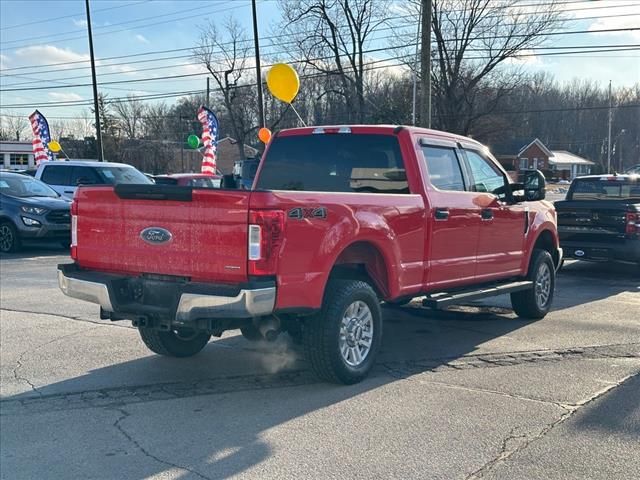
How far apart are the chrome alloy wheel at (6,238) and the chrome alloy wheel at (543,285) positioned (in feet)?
37.4

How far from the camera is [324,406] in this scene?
512cm

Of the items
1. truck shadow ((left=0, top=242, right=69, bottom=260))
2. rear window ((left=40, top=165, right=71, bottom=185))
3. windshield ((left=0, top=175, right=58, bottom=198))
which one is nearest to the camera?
truck shadow ((left=0, top=242, right=69, bottom=260))

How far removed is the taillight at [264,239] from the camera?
4.68 metres

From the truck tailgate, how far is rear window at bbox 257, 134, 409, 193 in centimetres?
182

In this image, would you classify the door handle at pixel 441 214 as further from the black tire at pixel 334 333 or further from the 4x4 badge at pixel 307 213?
the 4x4 badge at pixel 307 213

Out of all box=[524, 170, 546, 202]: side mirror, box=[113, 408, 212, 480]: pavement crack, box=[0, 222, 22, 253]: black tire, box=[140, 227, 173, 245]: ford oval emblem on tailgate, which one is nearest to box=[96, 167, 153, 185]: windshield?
box=[0, 222, 22, 253]: black tire

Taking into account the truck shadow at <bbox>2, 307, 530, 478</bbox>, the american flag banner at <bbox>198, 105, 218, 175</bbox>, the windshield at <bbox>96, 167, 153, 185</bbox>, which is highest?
the american flag banner at <bbox>198, 105, 218, 175</bbox>

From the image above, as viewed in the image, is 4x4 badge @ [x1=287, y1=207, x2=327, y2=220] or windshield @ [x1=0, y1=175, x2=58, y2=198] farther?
windshield @ [x1=0, y1=175, x2=58, y2=198]

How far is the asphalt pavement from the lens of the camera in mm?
4082

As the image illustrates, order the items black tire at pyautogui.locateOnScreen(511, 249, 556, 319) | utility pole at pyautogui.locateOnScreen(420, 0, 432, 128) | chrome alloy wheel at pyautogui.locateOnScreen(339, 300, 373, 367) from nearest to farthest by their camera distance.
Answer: chrome alloy wheel at pyautogui.locateOnScreen(339, 300, 373, 367), black tire at pyautogui.locateOnScreen(511, 249, 556, 319), utility pole at pyautogui.locateOnScreen(420, 0, 432, 128)

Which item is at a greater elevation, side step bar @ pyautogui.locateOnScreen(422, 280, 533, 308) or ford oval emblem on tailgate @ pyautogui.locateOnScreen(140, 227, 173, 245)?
ford oval emblem on tailgate @ pyautogui.locateOnScreen(140, 227, 173, 245)

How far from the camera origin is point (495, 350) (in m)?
6.86

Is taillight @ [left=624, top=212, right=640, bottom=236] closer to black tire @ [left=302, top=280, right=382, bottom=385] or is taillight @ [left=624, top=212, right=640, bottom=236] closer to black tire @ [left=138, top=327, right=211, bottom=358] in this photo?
black tire @ [left=302, top=280, right=382, bottom=385]

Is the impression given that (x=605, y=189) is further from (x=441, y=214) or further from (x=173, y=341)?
(x=173, y=341)
